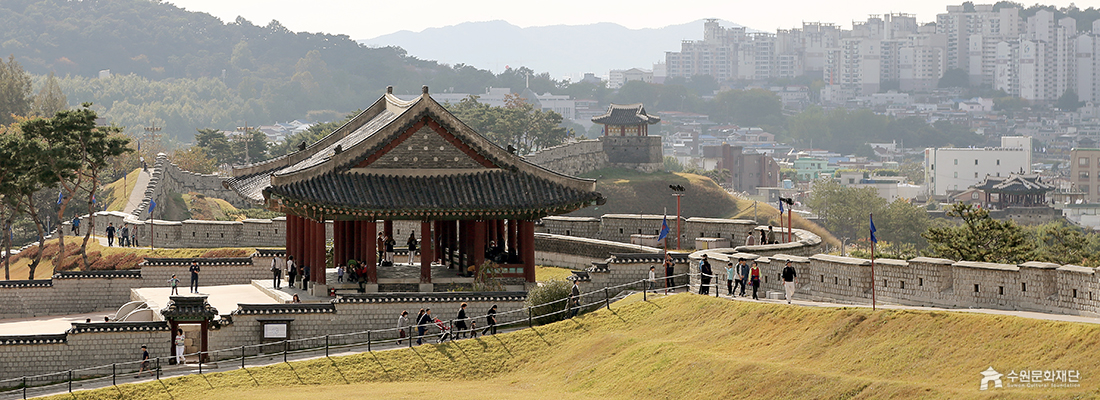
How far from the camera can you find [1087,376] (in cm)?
2381

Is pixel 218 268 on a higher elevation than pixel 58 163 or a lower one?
lower

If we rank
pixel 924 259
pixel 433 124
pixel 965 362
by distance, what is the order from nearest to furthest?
1. pixel 965 362
2. pixel 924 259
3. pixel 433 124

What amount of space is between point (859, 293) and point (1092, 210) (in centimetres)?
17523

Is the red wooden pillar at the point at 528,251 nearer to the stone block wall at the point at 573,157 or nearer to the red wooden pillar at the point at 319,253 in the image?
the red wooden pillar at the point at 319,253

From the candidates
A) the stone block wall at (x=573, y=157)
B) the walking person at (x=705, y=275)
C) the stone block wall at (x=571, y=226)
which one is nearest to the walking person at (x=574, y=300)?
the walking person at (x=705, y=275)

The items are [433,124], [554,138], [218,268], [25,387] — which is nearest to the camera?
[25,387]

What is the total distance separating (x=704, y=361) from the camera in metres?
29.9

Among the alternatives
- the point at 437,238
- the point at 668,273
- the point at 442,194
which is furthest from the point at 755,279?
the point at 437,238

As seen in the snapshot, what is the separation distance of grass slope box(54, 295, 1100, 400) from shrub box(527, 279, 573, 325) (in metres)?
1.60

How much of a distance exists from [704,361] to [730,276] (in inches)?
285

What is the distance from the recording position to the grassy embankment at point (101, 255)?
61825mm

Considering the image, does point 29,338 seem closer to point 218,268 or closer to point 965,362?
point 218,268

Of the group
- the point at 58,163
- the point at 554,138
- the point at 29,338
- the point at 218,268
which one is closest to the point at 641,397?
the point at 29,338

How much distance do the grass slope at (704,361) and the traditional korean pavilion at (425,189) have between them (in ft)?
22.3
